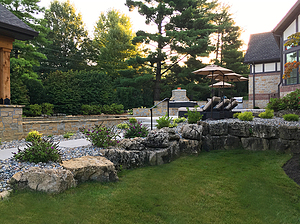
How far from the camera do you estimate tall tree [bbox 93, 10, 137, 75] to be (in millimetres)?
25531

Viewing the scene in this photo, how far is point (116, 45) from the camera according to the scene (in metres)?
25.3

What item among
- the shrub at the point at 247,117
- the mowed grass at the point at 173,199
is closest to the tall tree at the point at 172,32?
the shrub at the point at 247,117

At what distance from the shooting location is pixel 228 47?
27.6 m

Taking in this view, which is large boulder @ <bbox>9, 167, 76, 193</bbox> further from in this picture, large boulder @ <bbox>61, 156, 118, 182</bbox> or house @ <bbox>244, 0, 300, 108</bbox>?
house @ <bbox>244, 0, 300, 108</bbox>

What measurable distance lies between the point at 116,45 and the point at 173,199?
23.6 m

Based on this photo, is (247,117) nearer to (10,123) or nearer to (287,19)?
(10,123)

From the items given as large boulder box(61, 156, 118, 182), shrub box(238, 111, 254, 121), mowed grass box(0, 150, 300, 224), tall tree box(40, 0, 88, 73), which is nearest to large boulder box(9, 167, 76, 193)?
mowed grass box(0, 150, 300, 224)

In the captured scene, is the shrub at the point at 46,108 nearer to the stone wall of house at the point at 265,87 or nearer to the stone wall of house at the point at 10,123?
the stone wall of house at the point at 10,123

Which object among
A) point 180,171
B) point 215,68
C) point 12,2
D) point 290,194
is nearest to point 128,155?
point 180,171

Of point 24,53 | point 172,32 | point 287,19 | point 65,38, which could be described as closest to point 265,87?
point 287,19

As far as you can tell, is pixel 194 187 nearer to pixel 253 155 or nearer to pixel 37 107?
pixel 253 155

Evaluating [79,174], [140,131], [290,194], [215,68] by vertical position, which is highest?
[215,68]

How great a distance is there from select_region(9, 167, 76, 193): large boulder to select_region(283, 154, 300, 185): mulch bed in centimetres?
454

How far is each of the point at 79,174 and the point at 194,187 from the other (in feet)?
6.81
